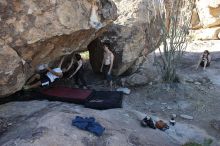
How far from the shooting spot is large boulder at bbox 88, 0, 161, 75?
1129 centimetres

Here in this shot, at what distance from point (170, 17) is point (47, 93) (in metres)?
4.69

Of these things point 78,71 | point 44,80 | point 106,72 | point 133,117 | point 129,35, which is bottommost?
point 133,117

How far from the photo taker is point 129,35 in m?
11.4

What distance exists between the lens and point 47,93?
371 inches

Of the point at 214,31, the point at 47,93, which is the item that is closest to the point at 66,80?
the point at 47,93

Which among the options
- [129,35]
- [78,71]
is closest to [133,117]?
[78,71]

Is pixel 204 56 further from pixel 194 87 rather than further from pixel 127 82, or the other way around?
pixel 127 82

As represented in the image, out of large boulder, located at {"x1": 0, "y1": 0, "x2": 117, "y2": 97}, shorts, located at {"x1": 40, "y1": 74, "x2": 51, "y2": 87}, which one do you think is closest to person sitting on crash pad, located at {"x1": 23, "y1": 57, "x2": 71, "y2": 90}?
shorts, located at {"x1": 40, "y1": 74, "x2": 51, "y2": 87}

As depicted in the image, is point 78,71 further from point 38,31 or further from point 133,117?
point 38,31

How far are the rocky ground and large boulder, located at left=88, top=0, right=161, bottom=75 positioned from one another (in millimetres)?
776

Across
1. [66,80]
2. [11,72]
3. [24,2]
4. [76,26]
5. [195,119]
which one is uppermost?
[24,2]

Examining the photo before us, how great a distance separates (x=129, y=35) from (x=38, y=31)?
12.3 ft

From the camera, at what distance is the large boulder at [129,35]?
37.0 ft

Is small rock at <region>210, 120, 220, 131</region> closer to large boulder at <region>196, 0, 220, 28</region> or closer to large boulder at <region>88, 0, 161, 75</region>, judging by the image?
large boulder at <region>88, 0, 161, 75</region>
